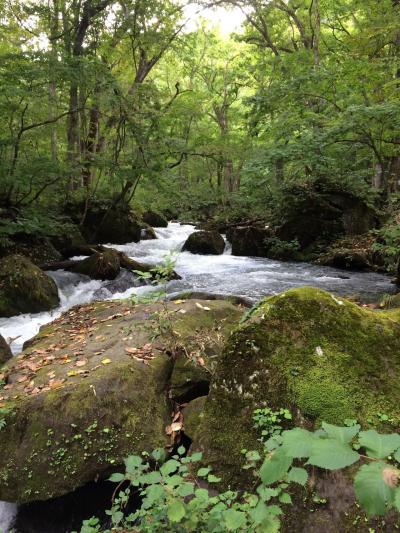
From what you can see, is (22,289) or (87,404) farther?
(22,289)

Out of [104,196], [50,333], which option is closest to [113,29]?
[104,196]

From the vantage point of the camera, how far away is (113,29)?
1397 cm

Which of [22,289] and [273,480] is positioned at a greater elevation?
[273,480]

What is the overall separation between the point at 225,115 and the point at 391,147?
55.4ft

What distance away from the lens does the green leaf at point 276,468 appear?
1.19 meters

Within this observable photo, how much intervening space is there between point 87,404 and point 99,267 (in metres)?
7.19

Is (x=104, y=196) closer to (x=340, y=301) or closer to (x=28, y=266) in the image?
(x=28, y=266)

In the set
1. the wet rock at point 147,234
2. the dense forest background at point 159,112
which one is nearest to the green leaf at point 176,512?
the dense forest background at point 159,112

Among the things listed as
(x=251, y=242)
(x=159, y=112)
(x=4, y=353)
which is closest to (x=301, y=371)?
(x=4, y=353)

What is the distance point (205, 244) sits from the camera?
15.8m

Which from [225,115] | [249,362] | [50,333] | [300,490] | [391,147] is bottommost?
[50,333]

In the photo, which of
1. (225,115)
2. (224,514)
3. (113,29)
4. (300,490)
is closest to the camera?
(224,514)

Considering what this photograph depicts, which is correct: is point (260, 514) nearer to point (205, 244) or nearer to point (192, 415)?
point (192, 415)

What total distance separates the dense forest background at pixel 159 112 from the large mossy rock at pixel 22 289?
1916 millimetres
